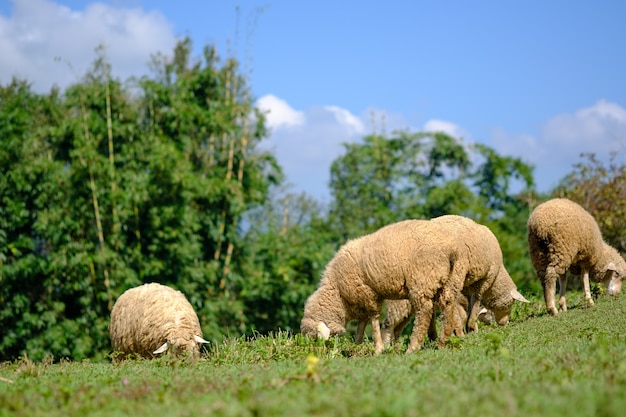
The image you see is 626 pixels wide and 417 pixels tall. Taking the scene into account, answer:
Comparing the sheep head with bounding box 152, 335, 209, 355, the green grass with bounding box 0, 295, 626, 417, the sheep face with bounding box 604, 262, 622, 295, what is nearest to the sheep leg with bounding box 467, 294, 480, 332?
the green grass with bounding box 0, 295, 626, 417

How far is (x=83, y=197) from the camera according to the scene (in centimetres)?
2223

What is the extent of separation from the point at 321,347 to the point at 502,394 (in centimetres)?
545

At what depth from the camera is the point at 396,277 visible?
34.4 feet

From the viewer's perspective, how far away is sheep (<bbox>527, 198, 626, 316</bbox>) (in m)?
13.1

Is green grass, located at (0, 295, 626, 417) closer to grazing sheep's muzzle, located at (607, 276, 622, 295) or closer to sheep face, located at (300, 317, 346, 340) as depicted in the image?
sheep face, located at (300, 317, 346, 340)

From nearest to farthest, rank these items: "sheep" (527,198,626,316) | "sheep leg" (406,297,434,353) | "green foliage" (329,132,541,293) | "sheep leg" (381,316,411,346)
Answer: "sheep leg" (406,297,434,353)
"sheep leg" (381,316,411,346)
"sheep" (527,198,626,316)
"green foliage" (329,132,541,293)

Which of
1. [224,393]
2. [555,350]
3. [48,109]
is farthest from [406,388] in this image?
[48,109]

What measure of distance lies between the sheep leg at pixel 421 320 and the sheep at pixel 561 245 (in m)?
3.41

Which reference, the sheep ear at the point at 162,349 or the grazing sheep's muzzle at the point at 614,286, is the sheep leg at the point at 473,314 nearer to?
the grazing sheep's muzzle at the point at 614,286

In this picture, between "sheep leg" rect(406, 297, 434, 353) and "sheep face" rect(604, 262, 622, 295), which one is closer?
"sheep leg" rect(406, 297, 434, 353)

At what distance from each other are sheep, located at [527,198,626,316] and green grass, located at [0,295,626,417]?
308 cm

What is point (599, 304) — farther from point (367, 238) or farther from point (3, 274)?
point (3, 274)

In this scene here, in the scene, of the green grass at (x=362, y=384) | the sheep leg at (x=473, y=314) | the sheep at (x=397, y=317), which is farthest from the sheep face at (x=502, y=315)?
the green grass at (x=362, y=384)

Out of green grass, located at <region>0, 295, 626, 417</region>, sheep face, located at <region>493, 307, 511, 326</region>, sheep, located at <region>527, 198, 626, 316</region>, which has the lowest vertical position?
green grass, located at <region>0, 295, 626, 417</region>
